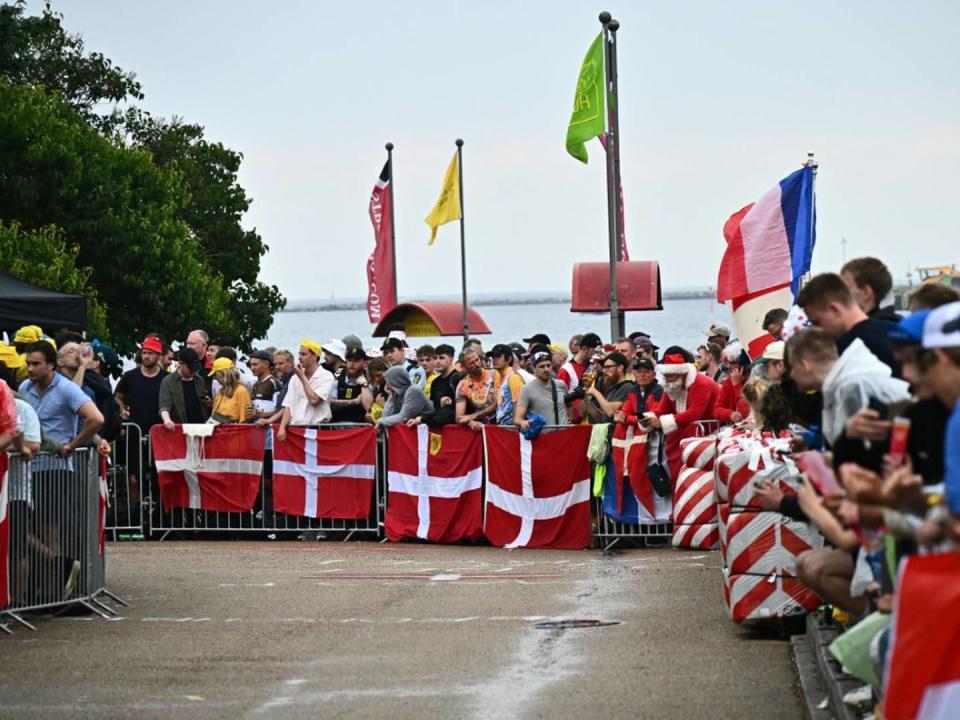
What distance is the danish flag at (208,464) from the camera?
19.8 m

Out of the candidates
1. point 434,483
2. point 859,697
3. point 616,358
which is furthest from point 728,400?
point 859,697

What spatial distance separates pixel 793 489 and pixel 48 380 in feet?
18.8

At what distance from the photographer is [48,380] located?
13.7 m

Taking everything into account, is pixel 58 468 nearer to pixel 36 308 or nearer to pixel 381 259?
pixel 36 308

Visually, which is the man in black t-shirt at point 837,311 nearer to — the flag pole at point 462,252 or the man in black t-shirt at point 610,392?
the man in black t-shirt at point 610,392

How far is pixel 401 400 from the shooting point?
1941 cm

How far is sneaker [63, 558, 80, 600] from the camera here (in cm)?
1325

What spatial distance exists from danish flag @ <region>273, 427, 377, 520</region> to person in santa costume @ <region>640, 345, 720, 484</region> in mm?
3419

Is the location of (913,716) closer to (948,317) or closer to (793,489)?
(948,317)

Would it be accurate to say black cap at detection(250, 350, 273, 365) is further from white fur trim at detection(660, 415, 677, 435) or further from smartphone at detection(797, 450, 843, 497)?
smartphone at detection(797, 450, 843, 497)

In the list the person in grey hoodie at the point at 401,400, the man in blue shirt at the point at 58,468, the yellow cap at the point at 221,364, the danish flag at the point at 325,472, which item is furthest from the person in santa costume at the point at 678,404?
the man in blue shirt at the point at 58,468

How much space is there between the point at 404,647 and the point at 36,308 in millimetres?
11103

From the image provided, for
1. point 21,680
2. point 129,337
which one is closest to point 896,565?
point 21,680

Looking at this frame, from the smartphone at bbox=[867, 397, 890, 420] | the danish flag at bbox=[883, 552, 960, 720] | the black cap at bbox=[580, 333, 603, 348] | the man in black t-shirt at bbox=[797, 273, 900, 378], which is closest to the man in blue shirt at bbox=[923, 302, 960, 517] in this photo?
the danish flag at bbox=[883, 552, 960, 720]
